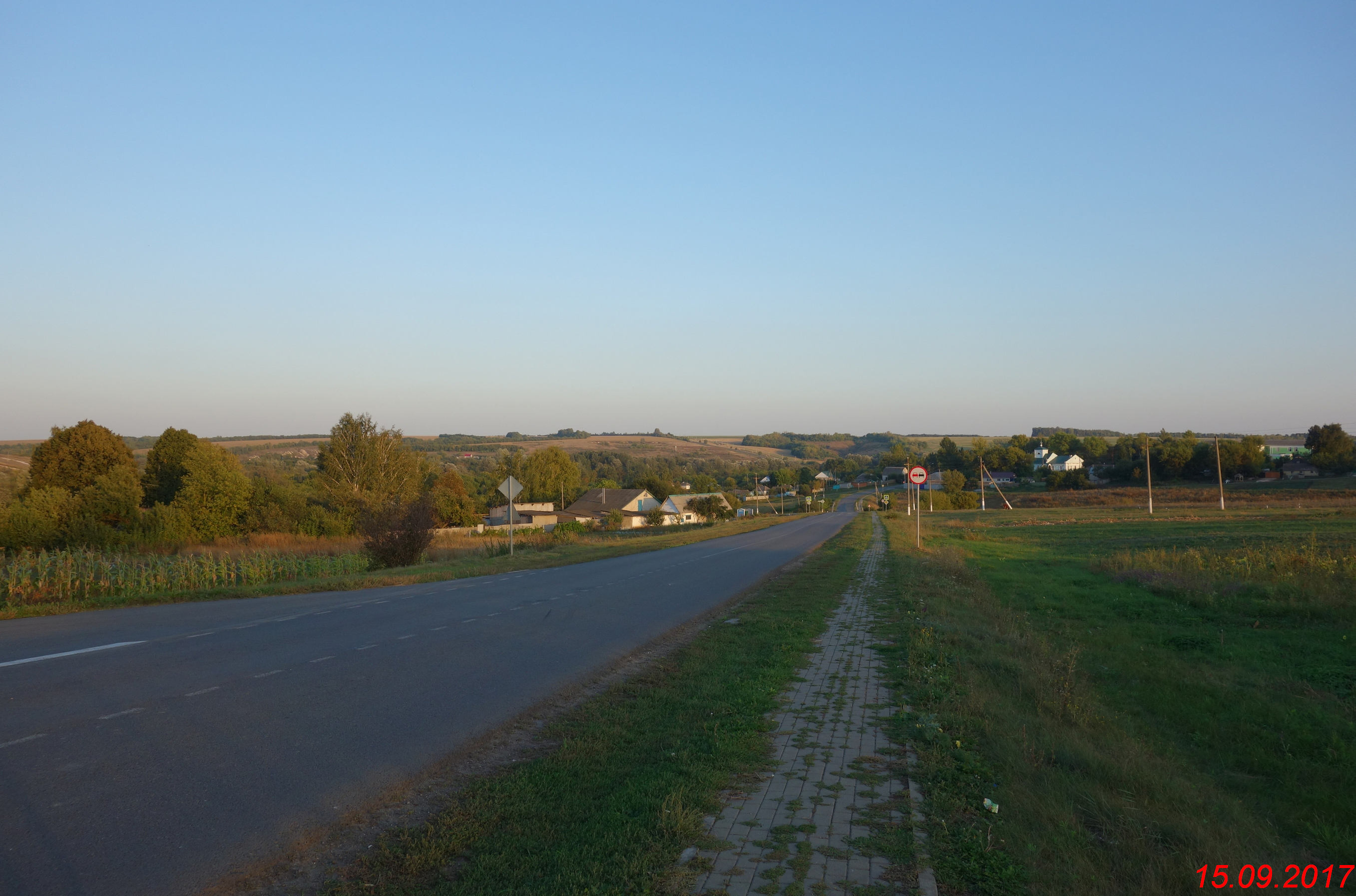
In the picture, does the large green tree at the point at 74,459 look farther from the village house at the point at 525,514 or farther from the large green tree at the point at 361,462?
the village house at the point at 525,514

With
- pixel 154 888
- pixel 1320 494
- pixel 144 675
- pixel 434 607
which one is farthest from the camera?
pixel 1320 494

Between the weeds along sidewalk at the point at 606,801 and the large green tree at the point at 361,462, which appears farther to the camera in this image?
the large green tree at the point at 361,462

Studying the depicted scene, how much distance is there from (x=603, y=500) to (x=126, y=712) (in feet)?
275

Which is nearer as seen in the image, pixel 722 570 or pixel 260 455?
pixel 722 570

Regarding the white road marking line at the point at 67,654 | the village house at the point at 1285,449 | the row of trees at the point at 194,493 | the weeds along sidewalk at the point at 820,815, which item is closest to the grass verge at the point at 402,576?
the row of trees at the point at 194,493

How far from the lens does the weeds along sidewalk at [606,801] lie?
13.1 ft

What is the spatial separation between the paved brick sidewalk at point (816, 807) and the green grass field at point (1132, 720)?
1.26ft

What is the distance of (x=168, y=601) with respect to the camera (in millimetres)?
16125

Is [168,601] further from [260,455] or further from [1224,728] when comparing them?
[260,455]

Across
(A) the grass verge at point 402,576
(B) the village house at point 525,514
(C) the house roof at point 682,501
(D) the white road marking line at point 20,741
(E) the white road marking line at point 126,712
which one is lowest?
(B) the village house at point 525,514

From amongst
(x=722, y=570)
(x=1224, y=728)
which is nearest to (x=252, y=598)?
(x=722, y=570)

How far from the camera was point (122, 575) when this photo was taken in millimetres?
18203

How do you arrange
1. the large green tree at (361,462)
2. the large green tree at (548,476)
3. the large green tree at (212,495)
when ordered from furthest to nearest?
1. the large green tree at (548,476)
2. the large green tree at (361,462)
3. the large green tree at (212,495)

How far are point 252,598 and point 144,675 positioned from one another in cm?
920
